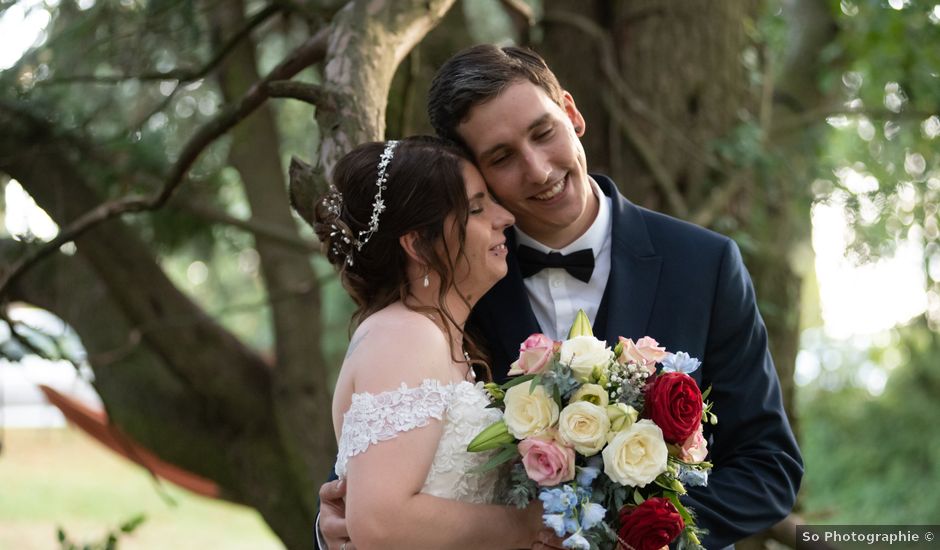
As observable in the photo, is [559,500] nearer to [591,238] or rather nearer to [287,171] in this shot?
[591,238]

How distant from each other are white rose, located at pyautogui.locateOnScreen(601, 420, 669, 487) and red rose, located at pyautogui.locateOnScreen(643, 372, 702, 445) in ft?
0.09

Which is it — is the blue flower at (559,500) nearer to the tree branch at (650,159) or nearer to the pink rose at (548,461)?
the pink rose at (548,461)

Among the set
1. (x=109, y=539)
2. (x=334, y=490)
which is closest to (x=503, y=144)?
(x=334, y=490)

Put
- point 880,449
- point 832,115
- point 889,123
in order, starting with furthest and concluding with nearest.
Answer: point 880,449 → point 889,123 → point 832,115

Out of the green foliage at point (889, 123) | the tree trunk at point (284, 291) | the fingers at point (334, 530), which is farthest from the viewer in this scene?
the tree trunk at point (284, 291)

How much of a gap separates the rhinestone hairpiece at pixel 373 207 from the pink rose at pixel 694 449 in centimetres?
89

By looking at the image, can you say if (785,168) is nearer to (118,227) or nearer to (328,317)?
(118,227)

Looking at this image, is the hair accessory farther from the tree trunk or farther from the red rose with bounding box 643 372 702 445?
the tree trunk

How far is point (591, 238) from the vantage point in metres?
3.02

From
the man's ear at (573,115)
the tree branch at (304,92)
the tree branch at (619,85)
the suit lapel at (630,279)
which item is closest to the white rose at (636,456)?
the suit lapel at (630,279)

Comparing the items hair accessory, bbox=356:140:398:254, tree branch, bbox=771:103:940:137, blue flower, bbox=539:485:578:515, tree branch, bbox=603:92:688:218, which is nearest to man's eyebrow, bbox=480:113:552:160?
hair accessory, bbox=356:140:398:254

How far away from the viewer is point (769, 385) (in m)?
2.79

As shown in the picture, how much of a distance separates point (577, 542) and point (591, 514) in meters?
0.07

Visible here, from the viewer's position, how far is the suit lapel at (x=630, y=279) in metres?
2.80
